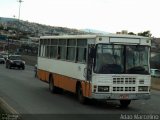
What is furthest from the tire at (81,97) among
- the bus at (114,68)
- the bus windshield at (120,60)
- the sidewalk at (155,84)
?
the sidewalk at (155,84)

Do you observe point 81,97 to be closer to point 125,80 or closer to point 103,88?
point 103,88

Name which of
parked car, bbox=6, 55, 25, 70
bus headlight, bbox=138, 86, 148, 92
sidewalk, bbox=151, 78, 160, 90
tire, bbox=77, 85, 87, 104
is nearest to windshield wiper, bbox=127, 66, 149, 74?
bus headlight, bbox=138, 86, 148, 92

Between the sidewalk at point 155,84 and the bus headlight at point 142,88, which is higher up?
the bus headlight at point 142,88

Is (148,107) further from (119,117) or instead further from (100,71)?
(119,117)

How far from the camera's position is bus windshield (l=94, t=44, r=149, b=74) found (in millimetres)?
17156

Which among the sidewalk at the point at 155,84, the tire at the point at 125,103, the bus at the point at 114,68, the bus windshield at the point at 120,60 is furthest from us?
the sidewalk at the point at 155,84

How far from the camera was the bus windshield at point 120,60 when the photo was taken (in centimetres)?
1716

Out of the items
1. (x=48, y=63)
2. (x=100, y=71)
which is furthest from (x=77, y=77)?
(x=48, y=63)

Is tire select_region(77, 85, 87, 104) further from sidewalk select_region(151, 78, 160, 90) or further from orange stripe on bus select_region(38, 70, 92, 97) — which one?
sidewalk select_region(151, 78, 160, 90)

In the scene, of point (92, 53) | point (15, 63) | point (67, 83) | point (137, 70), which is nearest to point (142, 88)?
point (137, 70)

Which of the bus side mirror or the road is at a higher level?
the bus side mirror

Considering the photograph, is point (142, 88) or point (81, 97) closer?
point (142, 88)

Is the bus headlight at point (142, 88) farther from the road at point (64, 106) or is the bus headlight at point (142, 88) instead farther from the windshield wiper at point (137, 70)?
the road at point (64, 106)

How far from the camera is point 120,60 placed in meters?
17.3
